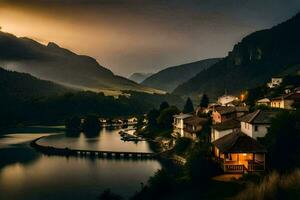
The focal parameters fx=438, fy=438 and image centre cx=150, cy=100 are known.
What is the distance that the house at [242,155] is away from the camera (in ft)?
147

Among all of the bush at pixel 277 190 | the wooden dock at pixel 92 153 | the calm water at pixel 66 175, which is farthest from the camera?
the wooden dock at pixel 92 153

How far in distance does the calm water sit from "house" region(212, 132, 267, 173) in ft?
46.4

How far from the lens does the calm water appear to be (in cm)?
5634

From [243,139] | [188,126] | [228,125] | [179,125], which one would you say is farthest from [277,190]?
[179,125]

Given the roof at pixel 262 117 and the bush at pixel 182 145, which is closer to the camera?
the roof at pixel 262 117

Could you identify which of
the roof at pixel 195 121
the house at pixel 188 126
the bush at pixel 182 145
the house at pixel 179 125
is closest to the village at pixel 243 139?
the bush at pixel 182 145

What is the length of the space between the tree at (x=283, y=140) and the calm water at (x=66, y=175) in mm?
18641

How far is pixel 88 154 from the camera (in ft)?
300

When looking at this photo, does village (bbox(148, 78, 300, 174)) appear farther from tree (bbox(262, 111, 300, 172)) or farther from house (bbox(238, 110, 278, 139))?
tree (bbox(262, 111, 300, 172))

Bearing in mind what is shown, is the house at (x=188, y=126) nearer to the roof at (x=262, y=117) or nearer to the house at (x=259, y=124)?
the roof at (x=262, y=117)

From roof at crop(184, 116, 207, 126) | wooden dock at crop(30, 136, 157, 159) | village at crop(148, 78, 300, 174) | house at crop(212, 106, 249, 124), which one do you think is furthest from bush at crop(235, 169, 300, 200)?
wooden dock at crop(30, 136, 157, 159)

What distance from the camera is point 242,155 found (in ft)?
152

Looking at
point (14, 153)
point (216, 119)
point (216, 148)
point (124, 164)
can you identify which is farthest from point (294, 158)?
point (14, 153)

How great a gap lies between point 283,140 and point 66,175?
35424 millimetres
